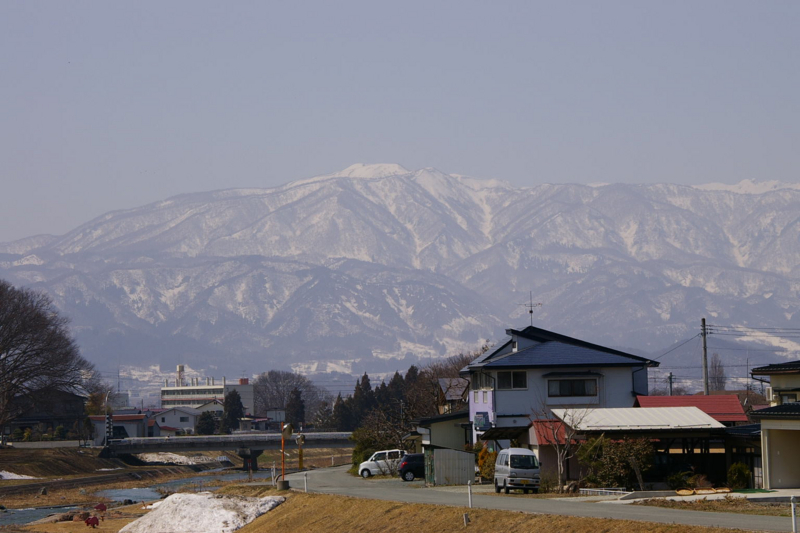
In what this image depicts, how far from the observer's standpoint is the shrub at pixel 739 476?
41.9 m

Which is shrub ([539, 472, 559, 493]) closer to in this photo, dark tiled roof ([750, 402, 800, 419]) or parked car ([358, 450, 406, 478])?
dark tiled roof ([750, 402, 800, 419])

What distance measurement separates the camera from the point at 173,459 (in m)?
142

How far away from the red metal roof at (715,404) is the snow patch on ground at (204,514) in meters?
22.9

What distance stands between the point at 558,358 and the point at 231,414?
13707 centimetres

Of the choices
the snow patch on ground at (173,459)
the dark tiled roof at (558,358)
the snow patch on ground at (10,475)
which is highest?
the dark tiled roof at (558,358)

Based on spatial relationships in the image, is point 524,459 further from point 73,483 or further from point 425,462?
point 73,483

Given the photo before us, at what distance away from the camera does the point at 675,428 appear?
4331cm

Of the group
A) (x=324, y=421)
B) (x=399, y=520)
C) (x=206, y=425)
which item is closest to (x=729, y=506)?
(x=399, y=520)

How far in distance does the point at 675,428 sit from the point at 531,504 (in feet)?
33.4

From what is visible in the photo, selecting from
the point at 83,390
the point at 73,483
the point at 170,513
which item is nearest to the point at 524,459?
the point at 170,513

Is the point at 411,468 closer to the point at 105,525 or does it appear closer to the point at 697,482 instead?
the point at 105,525

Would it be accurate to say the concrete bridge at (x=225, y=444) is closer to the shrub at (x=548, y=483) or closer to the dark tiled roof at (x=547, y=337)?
the dark tiled roof at (x=547, y=337)

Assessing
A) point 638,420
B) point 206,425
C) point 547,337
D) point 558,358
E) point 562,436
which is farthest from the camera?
point 206,425

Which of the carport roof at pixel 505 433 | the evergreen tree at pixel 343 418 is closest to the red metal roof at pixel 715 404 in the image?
the carport roof at pixel 505 433
